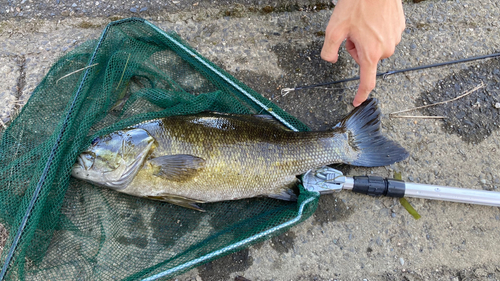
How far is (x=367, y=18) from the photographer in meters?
2.45

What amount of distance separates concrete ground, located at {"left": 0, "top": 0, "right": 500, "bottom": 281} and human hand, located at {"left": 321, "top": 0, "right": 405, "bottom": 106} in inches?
27.3

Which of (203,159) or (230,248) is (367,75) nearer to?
(203,159)

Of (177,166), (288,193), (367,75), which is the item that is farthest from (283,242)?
A: (367,75)

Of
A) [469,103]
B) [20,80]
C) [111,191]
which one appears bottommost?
[469,103]

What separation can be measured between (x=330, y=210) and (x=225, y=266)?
108cm

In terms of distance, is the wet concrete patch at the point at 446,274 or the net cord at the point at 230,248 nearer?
the net cord at the point at 230,248

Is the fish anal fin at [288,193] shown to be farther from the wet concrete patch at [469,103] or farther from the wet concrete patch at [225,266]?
the wet concrete patch at [469,103]

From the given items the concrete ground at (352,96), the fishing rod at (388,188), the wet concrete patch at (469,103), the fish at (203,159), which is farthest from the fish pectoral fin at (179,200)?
the wet concrete patch at (469,103)

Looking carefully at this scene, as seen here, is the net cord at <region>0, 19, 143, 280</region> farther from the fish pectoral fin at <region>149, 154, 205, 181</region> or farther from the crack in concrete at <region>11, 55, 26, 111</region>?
the crack in concrete at <region>11, 55, 26, 111</region>

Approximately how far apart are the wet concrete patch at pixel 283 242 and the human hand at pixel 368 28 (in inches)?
59.0

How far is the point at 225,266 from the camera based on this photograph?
8.80ft

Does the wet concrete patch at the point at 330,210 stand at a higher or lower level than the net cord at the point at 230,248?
lower

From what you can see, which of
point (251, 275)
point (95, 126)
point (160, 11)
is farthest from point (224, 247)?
point (160, 11)

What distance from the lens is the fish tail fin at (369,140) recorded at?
2779mm
